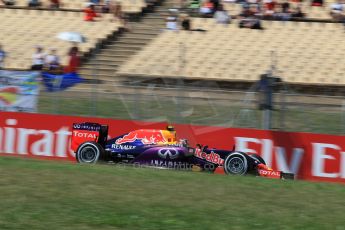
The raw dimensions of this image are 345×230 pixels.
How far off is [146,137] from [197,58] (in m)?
8.29

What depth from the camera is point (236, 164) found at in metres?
12.9

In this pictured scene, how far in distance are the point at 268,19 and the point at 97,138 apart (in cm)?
1083

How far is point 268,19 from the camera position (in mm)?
23188

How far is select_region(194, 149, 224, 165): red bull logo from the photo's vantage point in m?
13.1

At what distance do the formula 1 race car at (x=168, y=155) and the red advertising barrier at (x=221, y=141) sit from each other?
1.04m

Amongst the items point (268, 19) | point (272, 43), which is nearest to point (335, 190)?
point (272, 43)

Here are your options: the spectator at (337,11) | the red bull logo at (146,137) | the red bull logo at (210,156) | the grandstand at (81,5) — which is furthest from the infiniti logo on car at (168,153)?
the grandstand at (81,5)

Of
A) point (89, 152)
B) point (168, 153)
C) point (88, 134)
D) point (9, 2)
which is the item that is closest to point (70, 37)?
point (9, 2)

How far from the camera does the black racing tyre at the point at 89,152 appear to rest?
13.5 metres

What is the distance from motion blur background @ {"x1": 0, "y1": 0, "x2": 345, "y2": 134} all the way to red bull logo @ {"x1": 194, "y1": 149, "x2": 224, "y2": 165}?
1873 millimetres

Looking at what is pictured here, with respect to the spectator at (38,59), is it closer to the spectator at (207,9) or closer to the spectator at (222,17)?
the spectator at (207,9)

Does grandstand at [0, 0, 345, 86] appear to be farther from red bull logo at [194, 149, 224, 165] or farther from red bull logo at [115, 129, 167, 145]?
red bull logo at [194, 149, 224, 165]

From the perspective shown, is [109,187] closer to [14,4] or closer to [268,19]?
[268,19]


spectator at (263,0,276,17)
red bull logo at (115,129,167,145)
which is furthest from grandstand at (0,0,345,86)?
red bull logo at (115,129,167,145)
